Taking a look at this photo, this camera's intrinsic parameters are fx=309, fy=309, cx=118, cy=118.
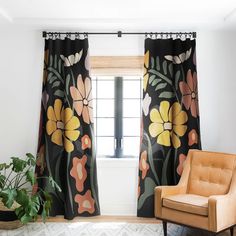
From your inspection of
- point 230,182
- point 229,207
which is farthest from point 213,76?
point 229,207

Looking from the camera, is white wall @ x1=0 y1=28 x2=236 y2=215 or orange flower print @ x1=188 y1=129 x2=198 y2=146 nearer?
orange flower print @ x1=188 y1=129 x2=198 y2=146

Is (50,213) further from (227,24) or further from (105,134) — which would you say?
(227,24)

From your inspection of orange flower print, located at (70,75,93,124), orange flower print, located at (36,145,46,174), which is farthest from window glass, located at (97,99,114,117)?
orange flower print, located at (36,145,46,174)

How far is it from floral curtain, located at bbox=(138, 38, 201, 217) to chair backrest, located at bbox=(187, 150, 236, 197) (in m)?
0.31

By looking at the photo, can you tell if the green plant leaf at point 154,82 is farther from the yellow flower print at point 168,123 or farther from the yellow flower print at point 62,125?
the yellow flower print at point 62,125

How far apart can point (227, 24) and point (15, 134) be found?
2.96 metres

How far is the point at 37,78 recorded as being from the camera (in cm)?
399

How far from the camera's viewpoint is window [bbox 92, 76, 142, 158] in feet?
13.6

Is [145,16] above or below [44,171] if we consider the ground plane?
above

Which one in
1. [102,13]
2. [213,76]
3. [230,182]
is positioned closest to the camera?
[230,182]

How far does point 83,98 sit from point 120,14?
3.59ft

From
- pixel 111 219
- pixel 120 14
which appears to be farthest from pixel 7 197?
pixel 120 14

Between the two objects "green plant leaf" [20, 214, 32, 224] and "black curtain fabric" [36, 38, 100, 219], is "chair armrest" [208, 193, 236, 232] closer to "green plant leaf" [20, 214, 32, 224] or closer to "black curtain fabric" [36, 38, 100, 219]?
"black curtain fabric" [36, 38, 100, 219]

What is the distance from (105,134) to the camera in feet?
13.8
